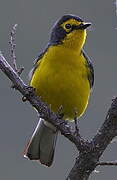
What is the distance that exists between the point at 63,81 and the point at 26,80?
14.2ft

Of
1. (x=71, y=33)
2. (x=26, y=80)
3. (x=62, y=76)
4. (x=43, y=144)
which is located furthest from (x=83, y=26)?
(x=26, y=80)

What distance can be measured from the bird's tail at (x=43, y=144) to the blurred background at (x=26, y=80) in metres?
3.50

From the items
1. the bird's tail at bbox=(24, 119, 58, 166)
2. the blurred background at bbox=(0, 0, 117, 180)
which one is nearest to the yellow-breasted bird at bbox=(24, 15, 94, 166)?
the bird's tail at bbox=(24, 119, 58, 166)

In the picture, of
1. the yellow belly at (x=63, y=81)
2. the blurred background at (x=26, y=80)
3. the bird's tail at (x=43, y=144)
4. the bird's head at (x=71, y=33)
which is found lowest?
the blurred background at (x=26, y=80)

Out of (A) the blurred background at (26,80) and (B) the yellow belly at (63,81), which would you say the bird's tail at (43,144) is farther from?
(A) the blurred background at (26,80)

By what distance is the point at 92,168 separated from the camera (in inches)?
171

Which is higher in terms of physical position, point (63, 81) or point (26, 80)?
point (63, 81)

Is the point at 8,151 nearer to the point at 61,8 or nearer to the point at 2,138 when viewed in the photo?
the point at 2,138

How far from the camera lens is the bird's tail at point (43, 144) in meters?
5.54

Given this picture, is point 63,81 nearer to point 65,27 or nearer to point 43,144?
point 65,27

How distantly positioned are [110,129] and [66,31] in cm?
159

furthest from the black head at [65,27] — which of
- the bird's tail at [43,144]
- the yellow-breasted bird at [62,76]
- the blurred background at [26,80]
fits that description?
the blurred background at [26,80]

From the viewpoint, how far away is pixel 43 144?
5848 mm

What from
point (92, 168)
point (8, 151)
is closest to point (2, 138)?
point (8, 151)
